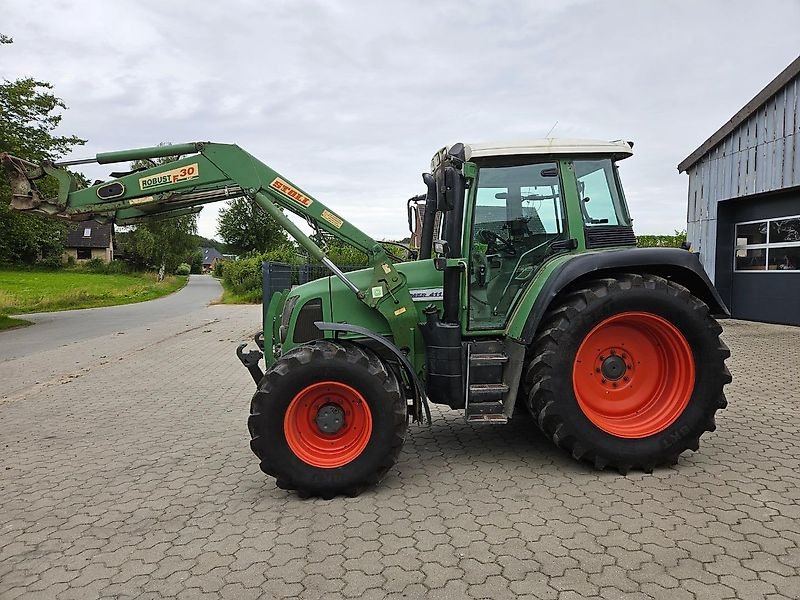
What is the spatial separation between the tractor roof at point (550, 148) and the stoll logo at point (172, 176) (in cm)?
202

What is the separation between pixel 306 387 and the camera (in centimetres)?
409

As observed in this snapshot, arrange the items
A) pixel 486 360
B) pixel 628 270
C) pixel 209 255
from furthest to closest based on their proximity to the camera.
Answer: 1. pixel 209 255
2. pixel 628 270
3. pixel 486 360

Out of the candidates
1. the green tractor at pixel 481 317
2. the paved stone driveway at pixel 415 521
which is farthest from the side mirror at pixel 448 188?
the paved stone driveway at pixel 415 521

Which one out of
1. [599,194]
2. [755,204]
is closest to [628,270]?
[599,194]

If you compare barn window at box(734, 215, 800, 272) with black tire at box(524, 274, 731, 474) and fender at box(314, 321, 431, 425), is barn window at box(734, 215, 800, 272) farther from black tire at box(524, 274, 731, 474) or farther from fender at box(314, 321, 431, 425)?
fender at box(314, 321, 431, 425)

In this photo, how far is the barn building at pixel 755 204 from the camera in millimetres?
11758

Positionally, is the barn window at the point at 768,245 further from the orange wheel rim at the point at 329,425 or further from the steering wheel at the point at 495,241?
the orange wheel rim at the point at 329,425

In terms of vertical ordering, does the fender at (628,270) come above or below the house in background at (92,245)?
below

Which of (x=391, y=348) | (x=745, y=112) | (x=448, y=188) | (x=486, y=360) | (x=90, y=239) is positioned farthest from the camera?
(x=90, y=239)

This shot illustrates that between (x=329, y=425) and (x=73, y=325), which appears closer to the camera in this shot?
(x=329, y=425)

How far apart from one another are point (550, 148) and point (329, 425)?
2.60 meters

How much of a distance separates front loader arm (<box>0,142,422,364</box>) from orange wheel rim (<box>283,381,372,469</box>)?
2.09 ft

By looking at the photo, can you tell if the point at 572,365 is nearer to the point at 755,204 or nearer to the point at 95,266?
the point at 755,204

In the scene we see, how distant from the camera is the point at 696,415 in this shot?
175 inches
